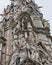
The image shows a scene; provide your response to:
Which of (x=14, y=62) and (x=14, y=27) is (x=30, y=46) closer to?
(x=14, y=62)

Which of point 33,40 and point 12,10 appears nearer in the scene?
point 33,40

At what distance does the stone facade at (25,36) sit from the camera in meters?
26.7

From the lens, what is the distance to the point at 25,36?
31.5m

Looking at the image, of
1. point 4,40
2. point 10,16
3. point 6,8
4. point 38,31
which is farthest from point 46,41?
point 6,8

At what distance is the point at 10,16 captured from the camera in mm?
40344

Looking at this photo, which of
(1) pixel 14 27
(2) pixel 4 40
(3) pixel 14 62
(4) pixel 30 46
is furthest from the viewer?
(1) pixel 14 27

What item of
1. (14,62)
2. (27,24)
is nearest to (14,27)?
(27,24)

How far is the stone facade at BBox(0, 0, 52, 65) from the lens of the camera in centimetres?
2673

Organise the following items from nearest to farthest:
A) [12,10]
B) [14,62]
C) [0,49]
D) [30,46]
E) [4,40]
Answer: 1. [14,62]
2. [30,46]
3. [0,49]
4. [4,40]
5. [12,10]

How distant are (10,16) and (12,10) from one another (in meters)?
2.80

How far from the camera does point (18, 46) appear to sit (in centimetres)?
2877

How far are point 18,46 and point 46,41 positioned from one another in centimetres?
678

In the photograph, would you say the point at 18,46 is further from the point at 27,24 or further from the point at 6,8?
the point at 6,8

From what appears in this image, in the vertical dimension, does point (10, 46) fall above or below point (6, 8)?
below
